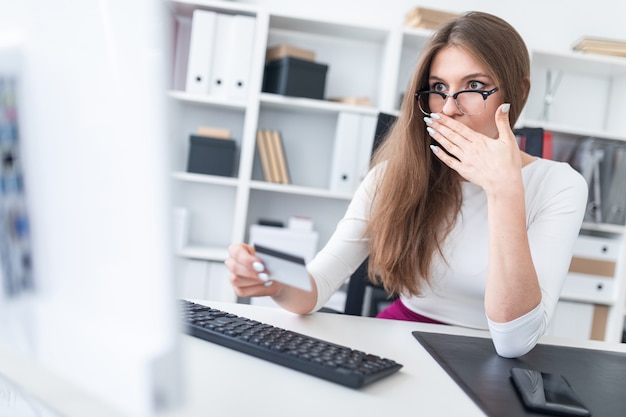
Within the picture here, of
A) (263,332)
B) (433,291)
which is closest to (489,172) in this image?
(433,291)

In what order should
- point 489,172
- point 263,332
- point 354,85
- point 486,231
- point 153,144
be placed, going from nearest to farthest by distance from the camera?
point 153,144
point 263,332
point 489,172
point 486,231
point 354,85

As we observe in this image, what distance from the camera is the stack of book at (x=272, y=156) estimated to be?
2631 millimetres

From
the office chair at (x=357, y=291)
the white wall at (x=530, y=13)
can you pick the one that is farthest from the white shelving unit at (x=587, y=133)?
the office chair at (x=357, y=291)

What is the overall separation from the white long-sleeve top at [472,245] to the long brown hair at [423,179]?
0.03 m

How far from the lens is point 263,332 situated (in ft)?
2.67

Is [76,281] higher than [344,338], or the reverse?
[76,281]

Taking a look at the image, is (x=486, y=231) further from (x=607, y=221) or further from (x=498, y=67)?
(x=607, y=221)

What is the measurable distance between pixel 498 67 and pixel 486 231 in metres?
0.37

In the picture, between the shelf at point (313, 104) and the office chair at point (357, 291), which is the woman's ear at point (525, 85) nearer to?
the office chair at point (357, 291)

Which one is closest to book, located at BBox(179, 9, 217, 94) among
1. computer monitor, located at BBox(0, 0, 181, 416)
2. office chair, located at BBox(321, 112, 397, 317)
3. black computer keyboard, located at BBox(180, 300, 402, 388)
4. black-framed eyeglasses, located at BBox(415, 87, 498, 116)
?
office chair, located at BBox(321, 112, 397, 317)

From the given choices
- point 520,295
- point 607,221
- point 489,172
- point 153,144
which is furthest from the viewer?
point 607,221

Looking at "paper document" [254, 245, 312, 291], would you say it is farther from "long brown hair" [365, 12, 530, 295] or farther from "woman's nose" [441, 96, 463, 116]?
"woman's nose" [441, 96, 463, 116]

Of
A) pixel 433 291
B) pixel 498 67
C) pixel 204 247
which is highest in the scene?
pixel 498 67

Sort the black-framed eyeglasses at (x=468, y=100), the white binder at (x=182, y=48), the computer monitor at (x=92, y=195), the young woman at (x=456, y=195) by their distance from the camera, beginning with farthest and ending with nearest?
the white binder at (x=182, y=48), the black-framed eyeglasses at (x=468, y=100), the young woman at (x=456, y=195), the computer monitor at (x=92, y=195)
